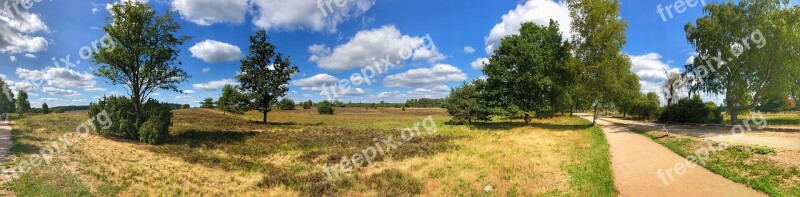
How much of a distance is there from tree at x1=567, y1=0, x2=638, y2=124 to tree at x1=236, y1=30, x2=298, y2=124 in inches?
1371

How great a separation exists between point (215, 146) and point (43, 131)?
37.3 feet

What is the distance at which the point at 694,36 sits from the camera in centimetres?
3606

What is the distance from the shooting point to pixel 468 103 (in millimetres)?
46656

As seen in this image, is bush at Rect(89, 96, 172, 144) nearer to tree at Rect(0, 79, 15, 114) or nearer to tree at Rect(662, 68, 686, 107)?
tree at Rect(0, 79, 15, 114)

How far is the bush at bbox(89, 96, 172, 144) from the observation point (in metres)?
23.4

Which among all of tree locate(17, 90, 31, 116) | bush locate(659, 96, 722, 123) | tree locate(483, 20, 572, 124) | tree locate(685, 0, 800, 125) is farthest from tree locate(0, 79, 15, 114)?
bush locate(659, 96, 722, 123)

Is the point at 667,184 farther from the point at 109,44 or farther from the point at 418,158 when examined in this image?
the point at 109,44

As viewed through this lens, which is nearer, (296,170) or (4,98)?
(296,170)

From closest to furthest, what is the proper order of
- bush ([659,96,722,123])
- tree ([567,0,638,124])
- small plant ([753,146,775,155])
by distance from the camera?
small plant ([753,146,775,155]) < tree ([567,0,638,124]) < bush ([659,96,722,123])

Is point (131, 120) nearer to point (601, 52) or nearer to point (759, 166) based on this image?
point (759, 166)

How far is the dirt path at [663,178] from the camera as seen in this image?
1250 centimetres

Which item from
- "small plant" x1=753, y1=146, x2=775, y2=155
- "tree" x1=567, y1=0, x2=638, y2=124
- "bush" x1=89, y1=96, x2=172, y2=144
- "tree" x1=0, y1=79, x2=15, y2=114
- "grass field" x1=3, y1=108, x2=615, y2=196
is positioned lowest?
"grass field" x1=3, y1=108, x2=615, y2=196

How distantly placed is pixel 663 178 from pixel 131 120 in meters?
29.7

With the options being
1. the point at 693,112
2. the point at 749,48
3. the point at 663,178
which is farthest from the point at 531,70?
the point at 663,178
